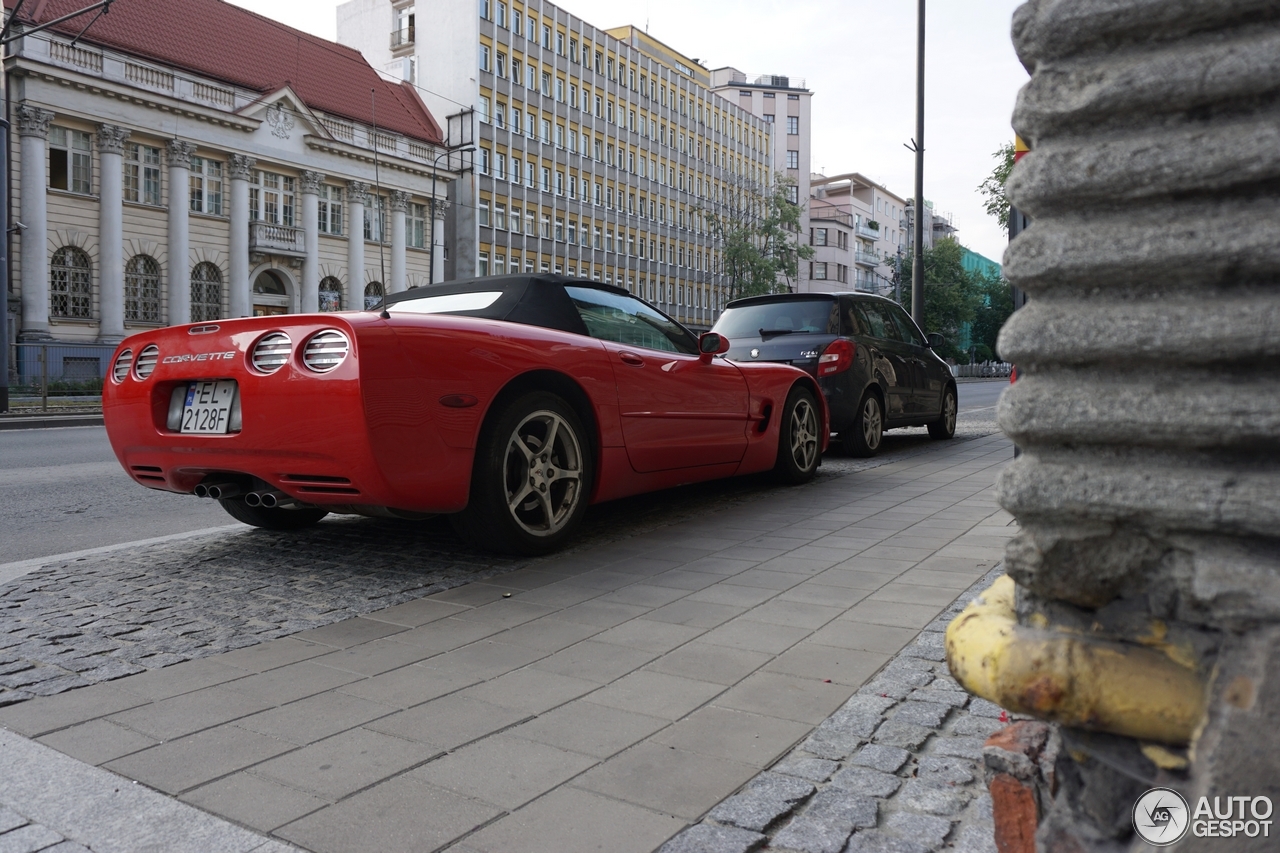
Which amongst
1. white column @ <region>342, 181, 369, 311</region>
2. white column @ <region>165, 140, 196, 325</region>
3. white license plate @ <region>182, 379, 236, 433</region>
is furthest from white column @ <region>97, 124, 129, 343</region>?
white license plate @ <region>182, 379, 236, 433</region>

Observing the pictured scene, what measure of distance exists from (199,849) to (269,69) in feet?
157

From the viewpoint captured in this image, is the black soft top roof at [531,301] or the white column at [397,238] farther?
the white column at [397,238]

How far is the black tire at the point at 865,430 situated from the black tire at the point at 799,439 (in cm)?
184

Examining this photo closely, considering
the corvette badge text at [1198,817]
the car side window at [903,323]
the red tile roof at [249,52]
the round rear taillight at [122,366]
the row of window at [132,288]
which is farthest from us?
the red tile roof at [249,52]

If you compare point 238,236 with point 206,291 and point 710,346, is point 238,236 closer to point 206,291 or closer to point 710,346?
point 206,291

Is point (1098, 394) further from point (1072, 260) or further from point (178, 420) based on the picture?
point (178, 420)

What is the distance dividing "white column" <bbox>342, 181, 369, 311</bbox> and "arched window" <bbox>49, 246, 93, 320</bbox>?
1193 cm

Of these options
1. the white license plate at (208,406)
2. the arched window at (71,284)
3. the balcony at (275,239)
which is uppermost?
the balcony at (275,239)

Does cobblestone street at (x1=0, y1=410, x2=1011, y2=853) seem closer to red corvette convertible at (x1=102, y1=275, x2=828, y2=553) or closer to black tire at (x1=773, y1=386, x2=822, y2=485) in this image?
red corvette convertible at (x1=102, y1=275, x2=828, y2=553)

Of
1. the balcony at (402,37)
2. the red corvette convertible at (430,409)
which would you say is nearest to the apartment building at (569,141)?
the balcony at (402,37)

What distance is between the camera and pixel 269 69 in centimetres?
4428

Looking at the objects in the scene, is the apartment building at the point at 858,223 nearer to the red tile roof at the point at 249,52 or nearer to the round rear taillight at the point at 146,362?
Answer: the red tile roof at the point at 249,52

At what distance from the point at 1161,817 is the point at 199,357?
14.1 feet

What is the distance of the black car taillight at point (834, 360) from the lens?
940 cm
